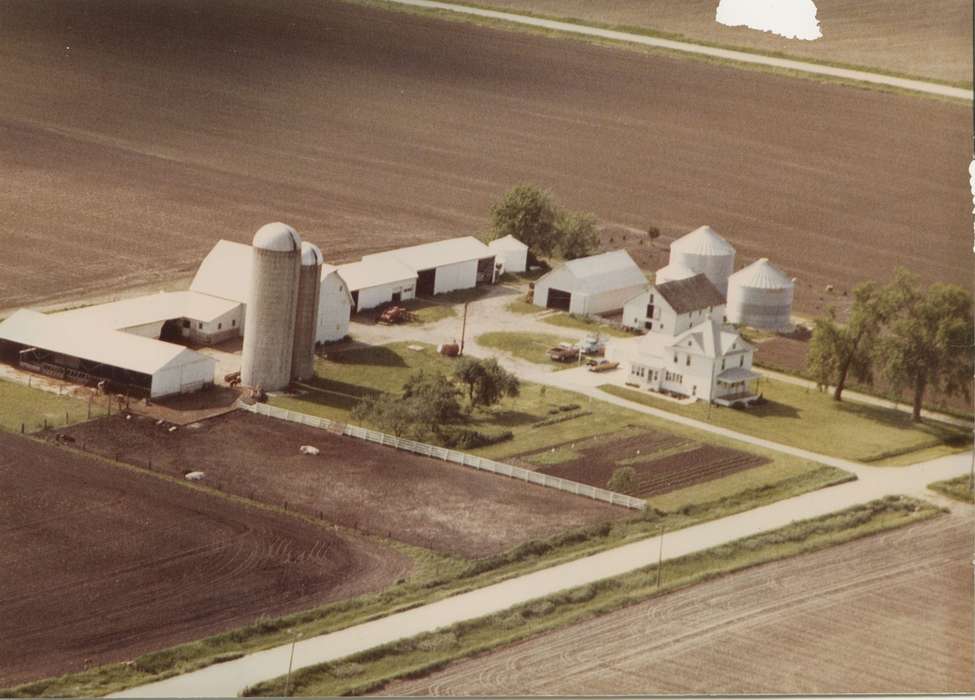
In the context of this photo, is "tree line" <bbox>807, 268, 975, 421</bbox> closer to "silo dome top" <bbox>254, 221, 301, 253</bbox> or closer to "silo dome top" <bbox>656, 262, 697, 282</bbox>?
"silo dome top" <bbox>656, 262, 697, 282</bbox>

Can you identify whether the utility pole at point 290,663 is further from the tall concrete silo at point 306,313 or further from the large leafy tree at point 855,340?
the large leafy tree at point 855,340

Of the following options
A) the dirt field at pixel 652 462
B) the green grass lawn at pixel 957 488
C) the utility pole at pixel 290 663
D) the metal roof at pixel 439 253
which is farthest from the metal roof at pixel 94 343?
the green grass lawn at pixel 957 488

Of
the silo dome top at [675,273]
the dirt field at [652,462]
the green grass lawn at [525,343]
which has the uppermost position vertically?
the silo dome top at [675,273]

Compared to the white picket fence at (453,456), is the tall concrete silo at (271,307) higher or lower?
higher

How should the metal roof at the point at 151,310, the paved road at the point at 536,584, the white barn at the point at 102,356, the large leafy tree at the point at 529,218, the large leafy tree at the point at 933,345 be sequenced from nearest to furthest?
the paved road at the point at 536,584 → the white barn at the point at 102,356 → the large leafy tree at the point at 933,345 → the metal roof at the point at 151,310 → the large leafy tree at the point at 529,218

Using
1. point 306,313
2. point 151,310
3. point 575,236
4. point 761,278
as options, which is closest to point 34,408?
point 151,310

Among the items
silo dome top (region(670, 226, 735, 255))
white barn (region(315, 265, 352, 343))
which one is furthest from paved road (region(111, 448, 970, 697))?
white barn (region(315, 265, 352, 343))

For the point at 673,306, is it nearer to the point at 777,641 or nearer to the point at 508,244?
the point at 508,244

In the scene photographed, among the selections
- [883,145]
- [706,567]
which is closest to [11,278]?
[706,567]

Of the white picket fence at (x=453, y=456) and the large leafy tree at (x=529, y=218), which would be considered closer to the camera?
the white picket fence at (x=453, y=456)
